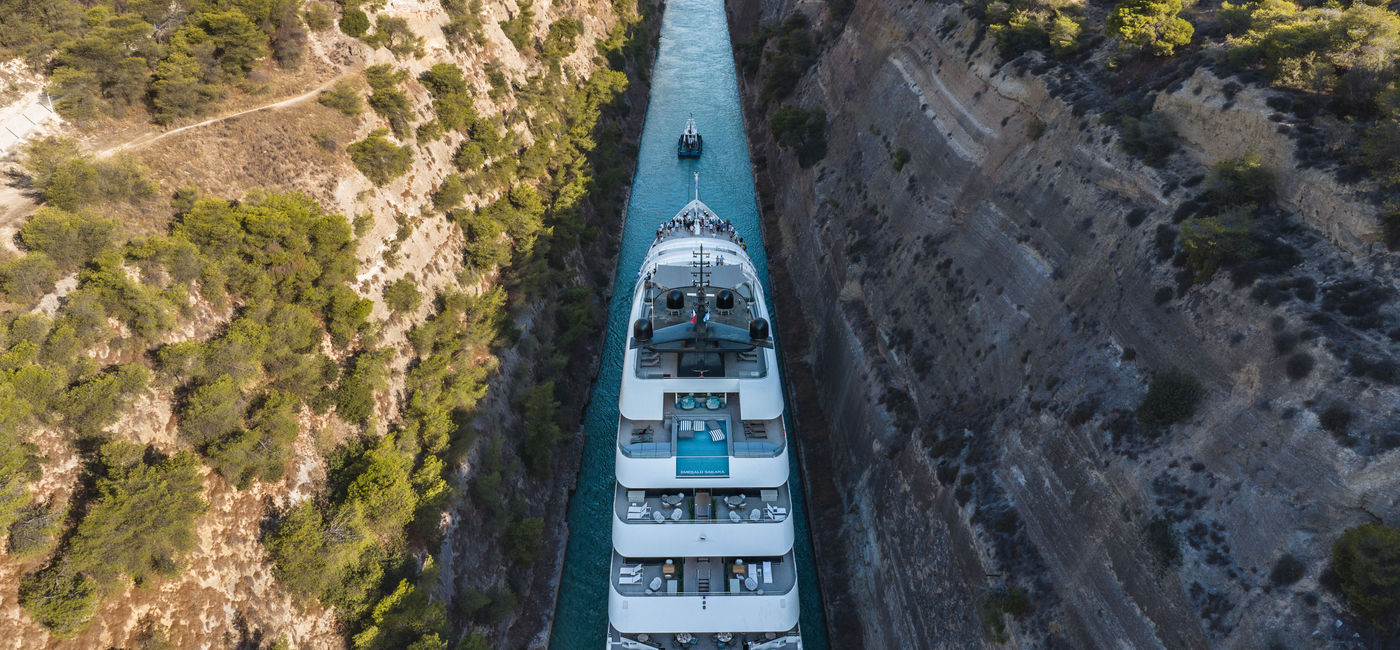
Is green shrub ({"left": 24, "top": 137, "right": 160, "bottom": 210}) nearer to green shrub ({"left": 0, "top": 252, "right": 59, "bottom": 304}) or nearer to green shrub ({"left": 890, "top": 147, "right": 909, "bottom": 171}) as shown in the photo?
green shrub ({"left": 0, "top": 252, "right": 59, "bottom": 304})

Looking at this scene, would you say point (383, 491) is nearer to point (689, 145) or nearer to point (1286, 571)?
point (1286, 571)

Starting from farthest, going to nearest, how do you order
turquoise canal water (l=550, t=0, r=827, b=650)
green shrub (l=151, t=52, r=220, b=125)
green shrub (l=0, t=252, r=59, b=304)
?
green shrub (l=151, t=52, r=220, b=125), turquoise canal water (l=550, t=0, r=827, b=650), green shrub (l=0, t=252, r=59, b=304)

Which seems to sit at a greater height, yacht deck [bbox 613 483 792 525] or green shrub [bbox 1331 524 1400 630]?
green shrub [bbox 1331 524 1400 630]

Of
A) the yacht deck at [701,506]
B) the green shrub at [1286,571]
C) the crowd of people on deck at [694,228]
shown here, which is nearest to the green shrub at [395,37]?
the crowd of people on deck at [694,228]

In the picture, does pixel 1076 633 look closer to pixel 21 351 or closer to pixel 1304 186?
pixel 1304 186

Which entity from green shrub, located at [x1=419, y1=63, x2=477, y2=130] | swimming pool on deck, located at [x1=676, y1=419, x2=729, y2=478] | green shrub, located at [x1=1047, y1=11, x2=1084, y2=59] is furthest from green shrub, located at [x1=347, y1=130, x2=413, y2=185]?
green shrub, located at [x1=1047, y1=11, x2=1084, y2=59]

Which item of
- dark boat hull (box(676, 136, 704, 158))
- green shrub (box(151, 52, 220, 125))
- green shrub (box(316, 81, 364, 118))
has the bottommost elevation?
dark boat hull (box(676, 136, 704, 158))

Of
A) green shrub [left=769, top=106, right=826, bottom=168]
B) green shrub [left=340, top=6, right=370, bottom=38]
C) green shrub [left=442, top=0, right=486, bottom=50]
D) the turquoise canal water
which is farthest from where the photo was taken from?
green shrub [left=769, top=106, right=826, bottom=168]
